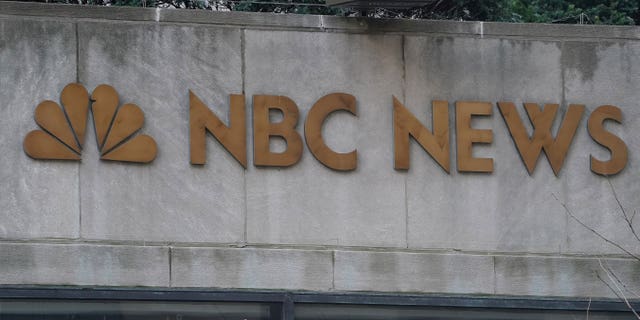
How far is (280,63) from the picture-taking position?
14102mm

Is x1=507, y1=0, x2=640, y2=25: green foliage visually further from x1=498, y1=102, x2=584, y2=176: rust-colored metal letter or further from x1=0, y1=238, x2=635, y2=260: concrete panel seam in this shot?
x1=0, y1=238, x2=635, y2=260: concrete panel seam

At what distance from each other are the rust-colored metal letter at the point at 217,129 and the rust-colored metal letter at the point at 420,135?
1555mm

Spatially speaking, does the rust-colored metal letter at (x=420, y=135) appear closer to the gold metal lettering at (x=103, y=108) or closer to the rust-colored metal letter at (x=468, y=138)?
the rust-colored metal letter at (x=468, y=138)

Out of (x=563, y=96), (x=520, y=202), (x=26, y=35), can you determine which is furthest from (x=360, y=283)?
(x=26, y=35)

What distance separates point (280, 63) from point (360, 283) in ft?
7.69

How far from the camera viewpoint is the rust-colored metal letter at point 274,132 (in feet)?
45.6

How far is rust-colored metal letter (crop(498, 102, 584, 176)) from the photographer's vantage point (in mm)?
14375

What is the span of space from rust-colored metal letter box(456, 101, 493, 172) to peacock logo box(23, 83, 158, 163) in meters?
3.09

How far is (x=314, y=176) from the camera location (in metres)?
14.0

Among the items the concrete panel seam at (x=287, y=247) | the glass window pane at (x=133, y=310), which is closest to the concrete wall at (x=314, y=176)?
the concrete panel seam at (x=287, y=247)

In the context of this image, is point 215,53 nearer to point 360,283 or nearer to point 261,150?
point 261,150

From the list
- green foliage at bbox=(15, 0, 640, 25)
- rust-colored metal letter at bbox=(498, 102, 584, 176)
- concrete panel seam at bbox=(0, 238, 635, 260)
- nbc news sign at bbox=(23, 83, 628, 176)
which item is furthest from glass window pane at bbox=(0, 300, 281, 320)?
green foliage at bbox=(15, 0, 640, 25)

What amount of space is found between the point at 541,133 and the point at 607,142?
721 mm

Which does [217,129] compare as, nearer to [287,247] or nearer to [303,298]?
[287,247]
